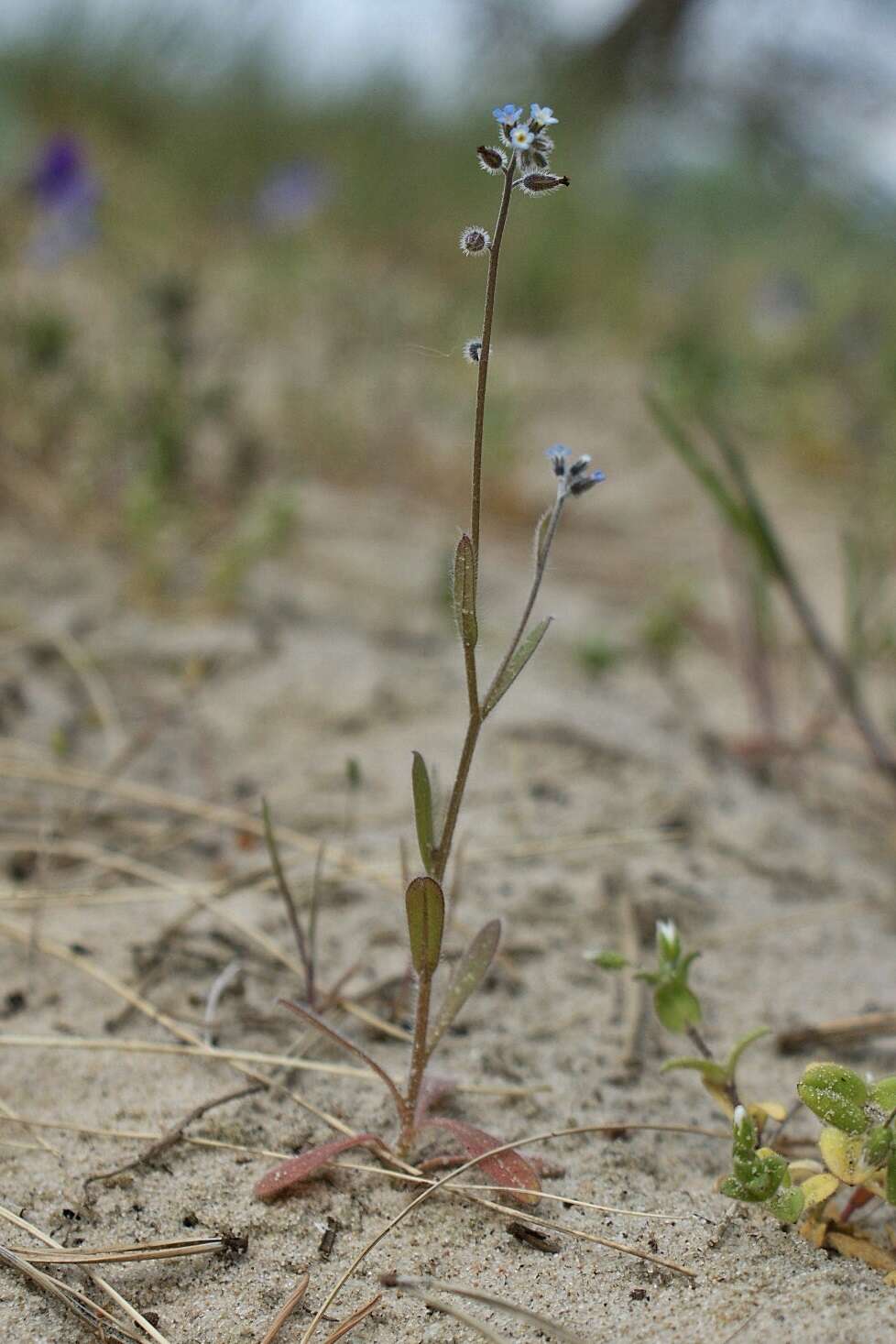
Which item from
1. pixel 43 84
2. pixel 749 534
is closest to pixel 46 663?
pixel 749 534

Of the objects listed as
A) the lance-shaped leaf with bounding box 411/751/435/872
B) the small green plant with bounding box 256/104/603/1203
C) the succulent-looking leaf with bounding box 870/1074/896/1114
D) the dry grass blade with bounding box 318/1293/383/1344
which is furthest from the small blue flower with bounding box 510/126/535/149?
the dry grass blade with bounding box 318/1293/383/1344

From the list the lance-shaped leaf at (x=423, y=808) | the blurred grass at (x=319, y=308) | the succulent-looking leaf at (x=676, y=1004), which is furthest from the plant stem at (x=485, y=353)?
the blurred grass at (x=319, y=308)

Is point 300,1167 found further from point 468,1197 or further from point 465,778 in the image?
point 465,778

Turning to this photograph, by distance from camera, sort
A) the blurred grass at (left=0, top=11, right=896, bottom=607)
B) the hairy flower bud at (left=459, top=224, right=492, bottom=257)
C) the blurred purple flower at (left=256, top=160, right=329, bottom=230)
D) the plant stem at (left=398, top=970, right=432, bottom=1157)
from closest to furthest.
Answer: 1. the hairy flower bud at (left=459, top=224, right=492, bottom=257)
2. the plant stem at (left=398, top=970, right=432, bottom=1157)
3. the blurred grass at (left=0, top=11, right=896, bottom=607)
4. the blurred purple flower at (left=256, top=160, right=329, bottom=230)

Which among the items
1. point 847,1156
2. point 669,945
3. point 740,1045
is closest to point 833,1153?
point 847,1156

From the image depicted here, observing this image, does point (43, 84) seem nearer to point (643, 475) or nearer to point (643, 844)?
point (643, 475)

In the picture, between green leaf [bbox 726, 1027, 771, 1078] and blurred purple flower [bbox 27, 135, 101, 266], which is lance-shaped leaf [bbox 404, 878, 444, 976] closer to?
green leaf [bbox 726, 1027, 771, 1078]

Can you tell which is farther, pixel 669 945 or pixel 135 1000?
pixel 135 1000
